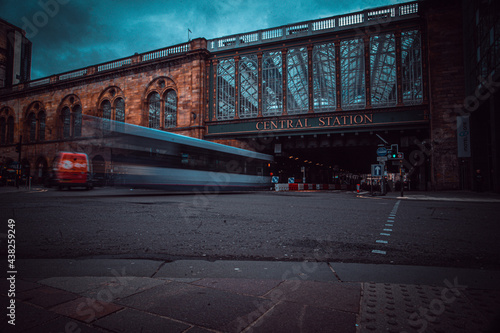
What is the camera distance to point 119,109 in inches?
1336

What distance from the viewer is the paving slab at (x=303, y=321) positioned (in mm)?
1594

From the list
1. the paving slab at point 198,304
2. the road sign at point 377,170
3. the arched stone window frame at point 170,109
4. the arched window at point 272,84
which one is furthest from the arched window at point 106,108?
the paving slab at point 198,304

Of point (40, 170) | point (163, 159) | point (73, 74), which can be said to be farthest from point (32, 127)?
point (163, 159)

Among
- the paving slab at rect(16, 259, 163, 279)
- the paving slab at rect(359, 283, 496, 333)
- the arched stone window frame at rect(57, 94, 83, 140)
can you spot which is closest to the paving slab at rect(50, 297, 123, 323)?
the paving slab at rect(16, 259, 163, 279)

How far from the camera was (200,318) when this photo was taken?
5.63 ft

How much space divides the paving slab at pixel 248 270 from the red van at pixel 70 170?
19.4 metres

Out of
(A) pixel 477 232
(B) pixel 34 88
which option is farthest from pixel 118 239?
(B) pixel 34 88

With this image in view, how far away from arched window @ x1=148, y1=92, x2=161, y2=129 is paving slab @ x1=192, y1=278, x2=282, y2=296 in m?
31.3

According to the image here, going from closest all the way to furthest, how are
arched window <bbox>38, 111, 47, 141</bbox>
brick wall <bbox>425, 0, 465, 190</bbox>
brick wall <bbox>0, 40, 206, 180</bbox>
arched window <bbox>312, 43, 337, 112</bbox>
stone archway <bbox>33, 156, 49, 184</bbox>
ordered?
brick wall <bbox>425, 0, 465, 190</bbox>, arched window <bbox>312, 43, 337, 112</bbox>, brick wall <bbox>0, 40, 206, 180</bbox>, stone archway <bbox>33, 156, 49, 184</bbox>, arched window <bbox>38, 111, 47, 141</bbox>

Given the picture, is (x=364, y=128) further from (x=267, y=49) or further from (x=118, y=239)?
(x=118, y=239)

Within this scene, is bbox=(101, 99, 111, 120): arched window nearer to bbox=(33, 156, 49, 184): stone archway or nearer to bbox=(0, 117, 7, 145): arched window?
bbox=(33, 156, 49, 184): stone archway

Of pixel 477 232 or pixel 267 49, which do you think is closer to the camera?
pixel 477 232

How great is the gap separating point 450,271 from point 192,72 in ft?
99.5

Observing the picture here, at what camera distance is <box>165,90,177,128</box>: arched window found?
30.8 metres
